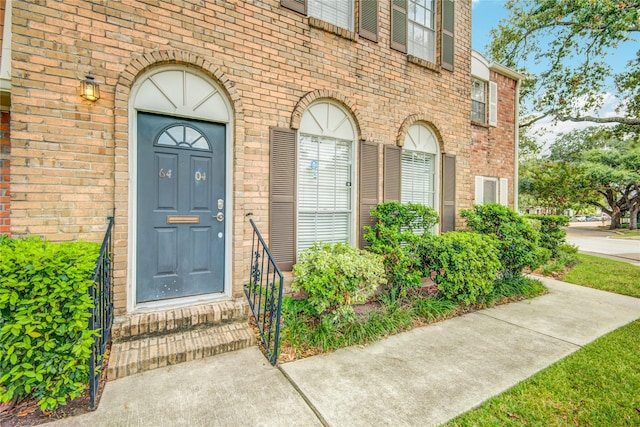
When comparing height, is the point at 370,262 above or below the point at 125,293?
above

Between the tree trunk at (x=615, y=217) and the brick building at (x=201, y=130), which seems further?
the tree trunk at (x=615, y=217)

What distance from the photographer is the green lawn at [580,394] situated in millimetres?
2176

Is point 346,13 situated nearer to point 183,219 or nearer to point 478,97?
point 183,219

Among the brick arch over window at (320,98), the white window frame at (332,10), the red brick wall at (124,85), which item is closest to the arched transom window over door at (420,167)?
the red brick wall at (124,85)

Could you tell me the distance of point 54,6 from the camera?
279 cm

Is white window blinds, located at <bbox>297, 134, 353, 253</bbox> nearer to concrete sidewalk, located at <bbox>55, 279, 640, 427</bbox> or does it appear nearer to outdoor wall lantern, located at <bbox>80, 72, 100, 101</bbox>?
concrete sidewalk, located at <bbox>55, 279, 640, 427</bbox>

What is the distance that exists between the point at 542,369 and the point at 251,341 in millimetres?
2858

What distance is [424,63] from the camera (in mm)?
5340

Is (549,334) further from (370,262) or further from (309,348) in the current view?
(309,348)

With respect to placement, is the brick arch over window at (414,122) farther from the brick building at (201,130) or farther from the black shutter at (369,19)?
the black shutter at (369,19)

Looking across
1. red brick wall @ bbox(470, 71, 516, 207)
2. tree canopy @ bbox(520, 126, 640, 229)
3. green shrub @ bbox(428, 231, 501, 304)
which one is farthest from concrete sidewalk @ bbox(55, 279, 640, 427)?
tree canopy @ bbox(520, 126, 640, 229)

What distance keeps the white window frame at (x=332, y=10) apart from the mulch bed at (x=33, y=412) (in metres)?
4.98

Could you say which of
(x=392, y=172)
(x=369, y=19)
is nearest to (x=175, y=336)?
(x=392, y=172)

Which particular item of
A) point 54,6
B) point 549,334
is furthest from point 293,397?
point 54,6
